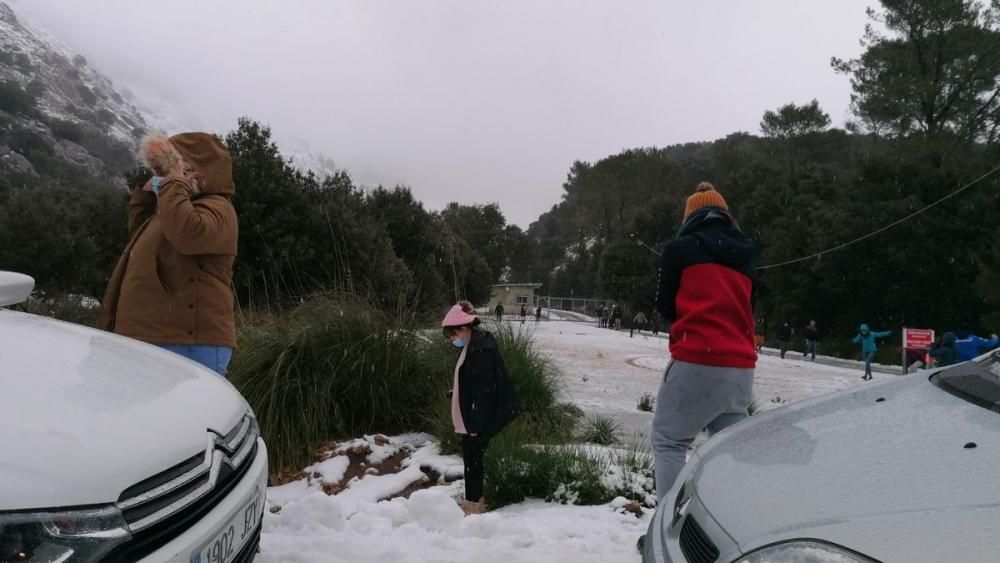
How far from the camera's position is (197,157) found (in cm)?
341

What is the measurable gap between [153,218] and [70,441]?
2.13 meters

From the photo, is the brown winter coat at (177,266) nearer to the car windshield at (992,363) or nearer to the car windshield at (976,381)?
the car windshield at (976,381)

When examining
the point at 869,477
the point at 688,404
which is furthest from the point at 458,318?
the point at 869,477

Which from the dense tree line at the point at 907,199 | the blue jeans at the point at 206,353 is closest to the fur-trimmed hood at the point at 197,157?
the blue jeans at the point at 206,353

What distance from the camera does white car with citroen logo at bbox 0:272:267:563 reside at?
4.26 ft

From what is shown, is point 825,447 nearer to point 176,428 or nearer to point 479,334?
point 176,428

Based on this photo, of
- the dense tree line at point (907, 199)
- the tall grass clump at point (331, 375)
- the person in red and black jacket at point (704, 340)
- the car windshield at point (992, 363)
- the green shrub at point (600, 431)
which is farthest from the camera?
the dense tree line at point (907, 199)

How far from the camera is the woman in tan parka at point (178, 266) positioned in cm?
311

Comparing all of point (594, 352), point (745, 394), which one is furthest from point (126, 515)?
Answer: point (594, 352)

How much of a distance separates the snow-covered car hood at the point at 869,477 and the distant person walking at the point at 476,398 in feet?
5.79

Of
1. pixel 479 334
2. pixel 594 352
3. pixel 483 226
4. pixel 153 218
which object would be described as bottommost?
pixel 594 352

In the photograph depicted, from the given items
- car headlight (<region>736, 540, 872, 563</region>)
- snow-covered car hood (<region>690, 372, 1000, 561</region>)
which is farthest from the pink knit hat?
car headlight (<region>736, 540, 872, 563</region>)

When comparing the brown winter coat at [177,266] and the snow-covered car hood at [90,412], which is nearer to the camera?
the snow-covered car hood at [90,412]

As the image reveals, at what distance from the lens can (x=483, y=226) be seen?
3246 inches
